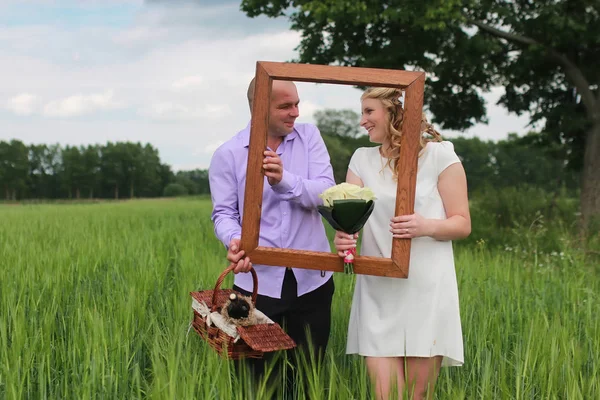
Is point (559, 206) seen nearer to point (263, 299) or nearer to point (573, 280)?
point (573, 280)

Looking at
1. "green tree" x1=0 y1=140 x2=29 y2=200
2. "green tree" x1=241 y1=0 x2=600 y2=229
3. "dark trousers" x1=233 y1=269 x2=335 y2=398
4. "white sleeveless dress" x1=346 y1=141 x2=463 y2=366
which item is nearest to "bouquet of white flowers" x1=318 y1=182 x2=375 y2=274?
"white sleeveless dress" x1=346 y1=141 x2=463 y2=366

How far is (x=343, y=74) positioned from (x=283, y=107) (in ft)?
0.99

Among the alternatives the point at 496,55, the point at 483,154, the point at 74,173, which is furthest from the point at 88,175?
the point at 496,55

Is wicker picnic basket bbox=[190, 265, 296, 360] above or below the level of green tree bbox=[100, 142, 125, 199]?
below

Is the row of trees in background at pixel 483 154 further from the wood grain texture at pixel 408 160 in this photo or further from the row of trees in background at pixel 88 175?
the row of trees in background at pixel 88 175

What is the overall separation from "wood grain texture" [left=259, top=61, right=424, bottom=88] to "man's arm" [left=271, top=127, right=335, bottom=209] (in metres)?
0.39

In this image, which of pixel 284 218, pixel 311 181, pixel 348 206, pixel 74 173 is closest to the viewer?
pixel 348 206

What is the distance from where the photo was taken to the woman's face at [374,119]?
2.25m

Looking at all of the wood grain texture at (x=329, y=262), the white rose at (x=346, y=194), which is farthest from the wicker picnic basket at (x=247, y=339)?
the white rose at (x=346, y=194)

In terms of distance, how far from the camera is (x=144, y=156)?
62.8 m

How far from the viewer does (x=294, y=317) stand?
2607mm

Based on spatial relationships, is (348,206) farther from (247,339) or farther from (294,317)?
(294,317)

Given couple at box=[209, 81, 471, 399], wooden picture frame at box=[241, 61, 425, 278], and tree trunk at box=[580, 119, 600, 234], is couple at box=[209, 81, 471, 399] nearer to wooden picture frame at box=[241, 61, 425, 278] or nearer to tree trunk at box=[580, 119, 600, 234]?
wooden picture frame at box=[241, 61, 425, 278]

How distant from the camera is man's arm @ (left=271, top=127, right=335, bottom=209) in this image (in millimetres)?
2279
